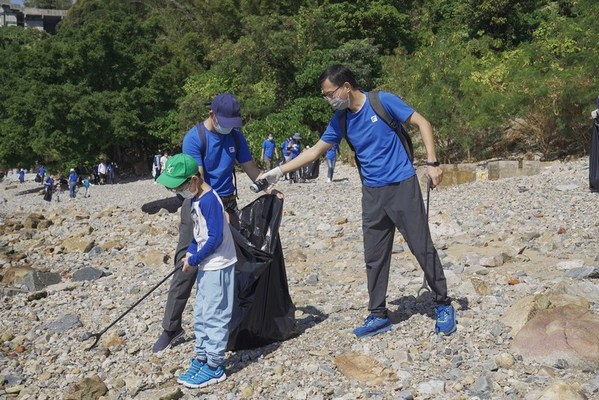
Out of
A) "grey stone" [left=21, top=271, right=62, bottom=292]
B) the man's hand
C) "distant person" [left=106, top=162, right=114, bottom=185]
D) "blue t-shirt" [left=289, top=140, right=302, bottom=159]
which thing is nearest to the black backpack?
the man's hand

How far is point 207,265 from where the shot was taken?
12.9 ft

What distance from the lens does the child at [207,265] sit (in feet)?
12.6

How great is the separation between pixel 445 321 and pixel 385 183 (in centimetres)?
99

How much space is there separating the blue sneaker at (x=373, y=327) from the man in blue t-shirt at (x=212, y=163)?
114cm

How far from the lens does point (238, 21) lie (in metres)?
36.2

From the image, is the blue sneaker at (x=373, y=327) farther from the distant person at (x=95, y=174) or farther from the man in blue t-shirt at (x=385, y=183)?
the distant person at (x=95, y=174)

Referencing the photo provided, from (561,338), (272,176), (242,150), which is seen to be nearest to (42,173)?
(242,150)

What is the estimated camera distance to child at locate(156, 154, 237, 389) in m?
3.85

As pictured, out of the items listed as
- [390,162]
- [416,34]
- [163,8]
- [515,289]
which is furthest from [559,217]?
[163,8]

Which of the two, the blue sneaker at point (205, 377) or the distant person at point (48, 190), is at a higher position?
the distant person at point (48, 190)

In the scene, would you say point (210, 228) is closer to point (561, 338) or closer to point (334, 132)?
point (334, 132)

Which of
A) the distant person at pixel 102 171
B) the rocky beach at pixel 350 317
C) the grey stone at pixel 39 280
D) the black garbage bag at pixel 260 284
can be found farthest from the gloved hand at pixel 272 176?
the distant person at pixel 102 171

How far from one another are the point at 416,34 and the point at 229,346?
28578 millimetres

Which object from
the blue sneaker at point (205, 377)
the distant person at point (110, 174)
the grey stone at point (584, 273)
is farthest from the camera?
the distant person at point (110, 174)
